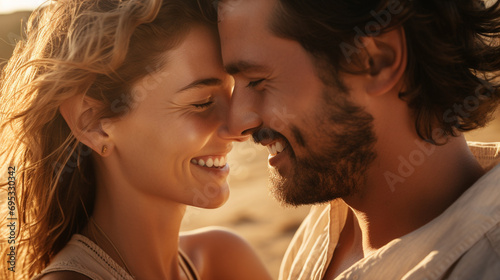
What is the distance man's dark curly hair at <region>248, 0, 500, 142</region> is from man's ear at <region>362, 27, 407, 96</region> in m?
0.03

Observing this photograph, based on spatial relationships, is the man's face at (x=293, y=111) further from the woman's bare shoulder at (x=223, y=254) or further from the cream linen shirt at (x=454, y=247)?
the woman's bare shoulder at (x=223, y=254)

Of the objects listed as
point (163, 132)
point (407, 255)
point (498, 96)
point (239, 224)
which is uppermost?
point (498, 96)

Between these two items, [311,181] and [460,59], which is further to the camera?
[311,181]

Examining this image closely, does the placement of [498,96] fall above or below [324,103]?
above

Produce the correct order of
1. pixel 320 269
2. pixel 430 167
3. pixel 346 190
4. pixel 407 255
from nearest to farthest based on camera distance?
pixel 407 255, pixel 430 167, pixel 346 190, pixel 320 269

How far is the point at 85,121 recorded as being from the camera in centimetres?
238

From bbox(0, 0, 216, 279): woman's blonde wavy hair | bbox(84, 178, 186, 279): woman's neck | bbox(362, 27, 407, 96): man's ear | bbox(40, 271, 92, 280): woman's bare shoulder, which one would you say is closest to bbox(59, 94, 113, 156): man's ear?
bbox(0, 0, 216, 279): woman's blonde wavy hair

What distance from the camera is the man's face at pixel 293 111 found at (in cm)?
222

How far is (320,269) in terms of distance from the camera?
2.47 m

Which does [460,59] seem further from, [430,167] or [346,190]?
[346,190]

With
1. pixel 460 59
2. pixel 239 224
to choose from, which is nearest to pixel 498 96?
pixel 460 59

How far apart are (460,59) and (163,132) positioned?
1300 mm

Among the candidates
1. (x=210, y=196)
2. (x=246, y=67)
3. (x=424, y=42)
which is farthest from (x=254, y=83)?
(x=424, y=42)

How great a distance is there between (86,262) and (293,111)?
1.08 m
